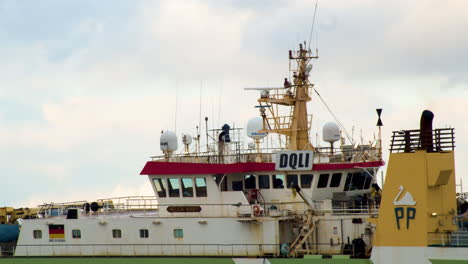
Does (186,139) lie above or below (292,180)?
above

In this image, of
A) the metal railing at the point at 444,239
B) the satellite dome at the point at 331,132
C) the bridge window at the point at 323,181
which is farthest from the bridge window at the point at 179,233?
the metal railing at the point at 444,239

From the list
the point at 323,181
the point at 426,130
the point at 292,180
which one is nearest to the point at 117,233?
the point at 292,180

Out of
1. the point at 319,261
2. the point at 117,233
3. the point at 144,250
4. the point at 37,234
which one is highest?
the point at 37,234

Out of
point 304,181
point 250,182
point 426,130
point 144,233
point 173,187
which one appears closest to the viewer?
point 426,130

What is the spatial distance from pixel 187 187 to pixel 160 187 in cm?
143

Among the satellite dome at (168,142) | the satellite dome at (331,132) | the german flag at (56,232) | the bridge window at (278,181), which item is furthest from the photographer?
the satellite dome at (168,142)

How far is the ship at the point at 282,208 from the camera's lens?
35500 mm

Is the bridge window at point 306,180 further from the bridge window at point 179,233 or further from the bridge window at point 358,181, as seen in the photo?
the bridge window at point 179,233

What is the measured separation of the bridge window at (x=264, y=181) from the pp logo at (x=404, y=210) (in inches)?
280

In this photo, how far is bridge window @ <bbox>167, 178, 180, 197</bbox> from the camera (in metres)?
42.0

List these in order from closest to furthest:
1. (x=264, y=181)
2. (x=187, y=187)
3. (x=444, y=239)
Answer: (x=444, y=239)
(x=264, y=181)
(x=187, y=187)

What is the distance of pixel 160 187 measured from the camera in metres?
42.6

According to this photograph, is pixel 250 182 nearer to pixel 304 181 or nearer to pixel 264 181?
pixel 264 181

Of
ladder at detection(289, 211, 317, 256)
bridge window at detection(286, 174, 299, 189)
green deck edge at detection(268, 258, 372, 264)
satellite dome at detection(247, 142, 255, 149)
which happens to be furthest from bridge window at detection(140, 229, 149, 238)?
satellite dome at detection(247, 142, 255, 149)
